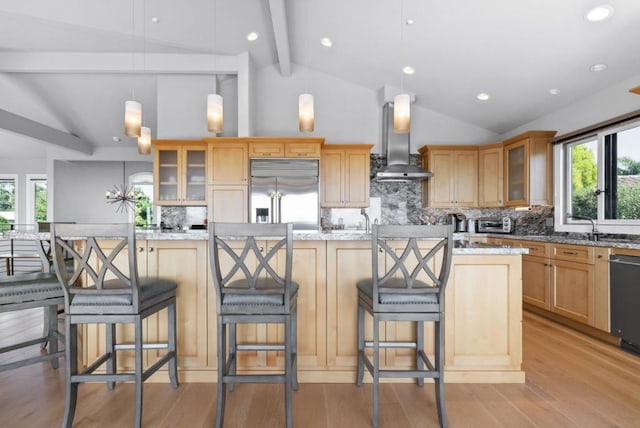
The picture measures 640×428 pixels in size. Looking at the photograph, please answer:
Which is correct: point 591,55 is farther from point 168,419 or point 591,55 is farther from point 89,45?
point 89,45

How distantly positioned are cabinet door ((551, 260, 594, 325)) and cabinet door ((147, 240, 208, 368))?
3244 mm

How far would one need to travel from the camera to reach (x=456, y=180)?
4926 millimetres

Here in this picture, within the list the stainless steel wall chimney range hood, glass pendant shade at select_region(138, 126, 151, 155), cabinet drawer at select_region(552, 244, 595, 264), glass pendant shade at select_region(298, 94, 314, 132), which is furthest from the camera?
the stainless steel wall chimney range hood

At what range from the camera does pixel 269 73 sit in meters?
5.14

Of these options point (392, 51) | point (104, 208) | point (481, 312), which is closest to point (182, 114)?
point (392, 51)

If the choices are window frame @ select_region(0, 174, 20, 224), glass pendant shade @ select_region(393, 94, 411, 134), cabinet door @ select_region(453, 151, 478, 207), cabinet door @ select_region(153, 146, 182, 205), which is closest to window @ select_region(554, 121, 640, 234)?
cabinet door @ select_region(453, 151, 478, 207)

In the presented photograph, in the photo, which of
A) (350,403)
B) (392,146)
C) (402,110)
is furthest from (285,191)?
(350,403)

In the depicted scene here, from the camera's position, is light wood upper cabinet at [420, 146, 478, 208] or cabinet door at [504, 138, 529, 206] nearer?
cabinet door at [504, 138, 529, 206]

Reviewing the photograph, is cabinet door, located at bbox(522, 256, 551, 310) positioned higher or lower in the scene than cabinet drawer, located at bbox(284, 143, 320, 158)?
lower

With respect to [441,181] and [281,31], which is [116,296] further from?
[441,181]

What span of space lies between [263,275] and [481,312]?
1.40 meters

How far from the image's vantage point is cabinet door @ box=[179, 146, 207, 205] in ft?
15.1

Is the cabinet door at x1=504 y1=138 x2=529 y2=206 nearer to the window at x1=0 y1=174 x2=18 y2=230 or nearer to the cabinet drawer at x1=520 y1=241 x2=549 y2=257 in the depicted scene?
the cabinet drawer at x1=520 y1=241 x2=549 y2=257

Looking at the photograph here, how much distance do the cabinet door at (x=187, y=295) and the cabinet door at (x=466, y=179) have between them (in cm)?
395
